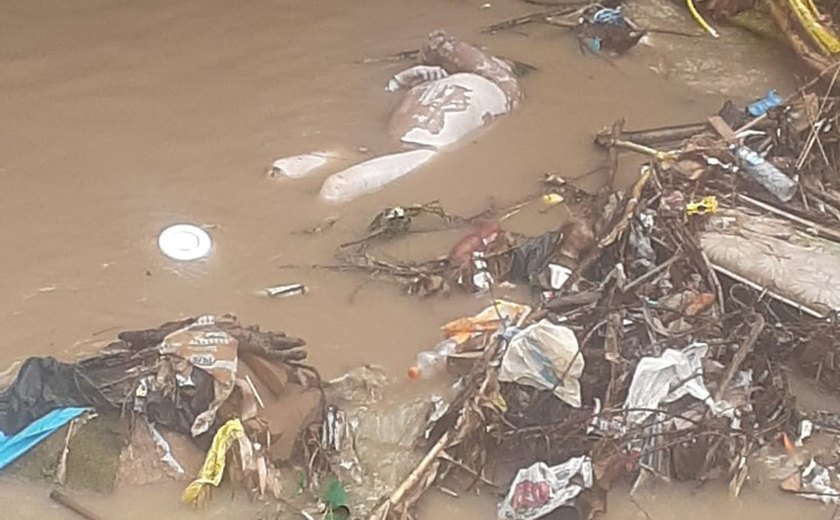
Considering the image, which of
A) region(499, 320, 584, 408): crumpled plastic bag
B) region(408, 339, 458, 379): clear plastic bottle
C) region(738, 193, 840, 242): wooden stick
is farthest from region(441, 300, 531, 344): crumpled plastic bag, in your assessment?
region(738, 193, 840, 242): wooden stick

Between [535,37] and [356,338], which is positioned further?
[535,37]

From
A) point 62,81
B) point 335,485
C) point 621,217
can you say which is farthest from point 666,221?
point 62,81

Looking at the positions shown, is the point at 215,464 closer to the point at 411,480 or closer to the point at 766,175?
the point at 411,480

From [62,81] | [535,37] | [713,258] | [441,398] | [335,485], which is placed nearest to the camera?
[335,485]

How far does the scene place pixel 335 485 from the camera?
2689mm

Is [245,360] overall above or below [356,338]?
above

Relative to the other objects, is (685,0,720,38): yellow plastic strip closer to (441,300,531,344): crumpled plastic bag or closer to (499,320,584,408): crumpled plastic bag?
(441,300,531,344): crumpled plastic bag

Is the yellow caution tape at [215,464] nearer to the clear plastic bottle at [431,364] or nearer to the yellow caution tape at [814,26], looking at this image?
the clear plastic bottle at [431,364]

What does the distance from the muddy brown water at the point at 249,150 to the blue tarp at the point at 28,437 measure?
0.23ft

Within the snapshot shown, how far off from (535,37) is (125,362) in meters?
2.42

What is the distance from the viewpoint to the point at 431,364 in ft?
10.0

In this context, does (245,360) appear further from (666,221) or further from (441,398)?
(666,221)

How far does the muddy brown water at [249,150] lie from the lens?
3.18m

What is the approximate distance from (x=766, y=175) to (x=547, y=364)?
1139mm
